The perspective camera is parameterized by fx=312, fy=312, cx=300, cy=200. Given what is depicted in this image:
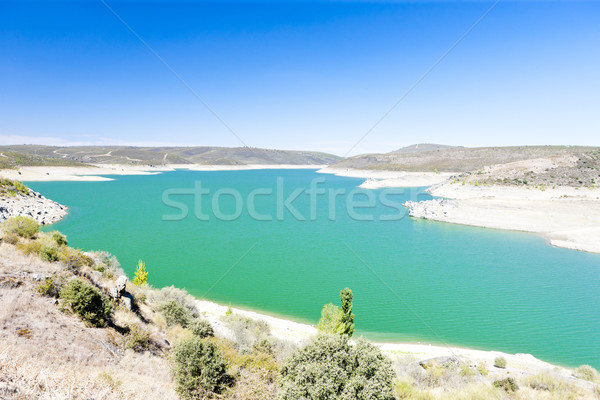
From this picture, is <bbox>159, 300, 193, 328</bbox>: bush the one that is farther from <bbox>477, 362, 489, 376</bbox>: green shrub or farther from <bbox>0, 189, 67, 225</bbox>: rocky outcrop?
<bbox>0, 189, 67, 225</bbox>: rocky outcrop

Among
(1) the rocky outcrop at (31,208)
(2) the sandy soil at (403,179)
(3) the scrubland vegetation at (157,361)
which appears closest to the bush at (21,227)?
(3) the scrubland vegetation at (157,361)

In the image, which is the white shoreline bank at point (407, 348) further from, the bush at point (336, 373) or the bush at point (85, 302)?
the bush at point (336, 373)

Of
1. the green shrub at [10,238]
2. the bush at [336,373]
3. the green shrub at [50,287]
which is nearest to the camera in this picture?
the bush at [336,373]

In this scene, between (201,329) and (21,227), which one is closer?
(201,329)

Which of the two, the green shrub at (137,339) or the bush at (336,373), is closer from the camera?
the bush at (336,373)
